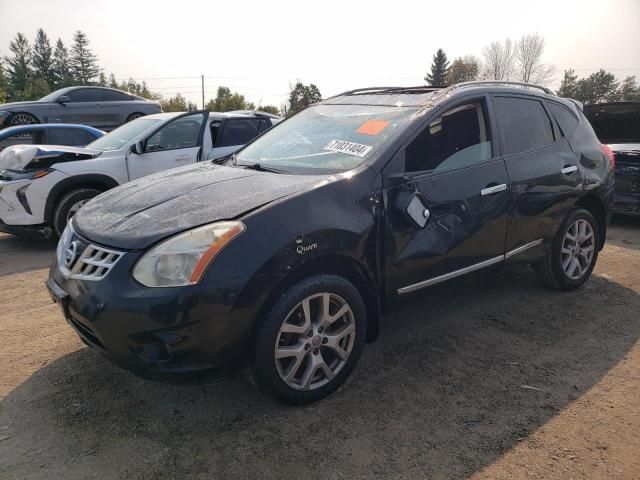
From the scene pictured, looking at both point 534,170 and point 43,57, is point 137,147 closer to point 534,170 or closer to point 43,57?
point 534,170

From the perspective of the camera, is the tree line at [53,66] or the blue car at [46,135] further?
the tree line at [53,66]

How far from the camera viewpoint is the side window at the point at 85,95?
11.7m

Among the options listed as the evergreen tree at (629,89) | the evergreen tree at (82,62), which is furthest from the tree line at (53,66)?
the evergreen tree at (629,89)

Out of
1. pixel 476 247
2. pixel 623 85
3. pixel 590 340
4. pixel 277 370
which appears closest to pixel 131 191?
pixel 277 370

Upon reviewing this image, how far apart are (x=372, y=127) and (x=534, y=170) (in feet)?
4.56

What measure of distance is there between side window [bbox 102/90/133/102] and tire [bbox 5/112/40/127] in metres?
1.74

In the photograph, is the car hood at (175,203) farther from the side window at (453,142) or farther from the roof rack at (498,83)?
the roof rack at (498,83)

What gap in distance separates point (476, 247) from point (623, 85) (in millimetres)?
64882

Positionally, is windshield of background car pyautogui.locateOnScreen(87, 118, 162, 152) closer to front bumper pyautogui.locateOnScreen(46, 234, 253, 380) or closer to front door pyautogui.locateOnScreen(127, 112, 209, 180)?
front door pyautogui.locateOnScreen(127, 112, 209, 180)

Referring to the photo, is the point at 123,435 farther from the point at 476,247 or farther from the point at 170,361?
the point at 476,247

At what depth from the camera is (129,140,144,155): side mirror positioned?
6211 millimetres

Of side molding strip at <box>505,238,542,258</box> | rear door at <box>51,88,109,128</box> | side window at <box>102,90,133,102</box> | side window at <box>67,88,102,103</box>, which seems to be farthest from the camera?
side window at <box>102,90,133,102</box>

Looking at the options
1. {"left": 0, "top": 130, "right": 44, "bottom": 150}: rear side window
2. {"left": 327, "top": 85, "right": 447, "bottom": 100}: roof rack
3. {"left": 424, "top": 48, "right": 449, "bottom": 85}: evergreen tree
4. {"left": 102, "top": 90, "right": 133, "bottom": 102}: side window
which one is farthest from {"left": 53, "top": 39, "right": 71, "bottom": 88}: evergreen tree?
{"left": 327, "top": 85, "right": 447, "bottom": 100}: roof rack

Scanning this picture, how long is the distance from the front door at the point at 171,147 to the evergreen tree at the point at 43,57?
82.0m
